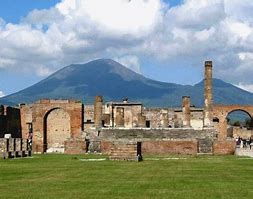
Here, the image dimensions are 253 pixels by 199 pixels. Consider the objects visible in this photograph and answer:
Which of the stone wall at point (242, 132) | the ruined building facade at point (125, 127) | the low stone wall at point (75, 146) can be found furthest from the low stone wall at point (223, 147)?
the stone wall at point (242, 132)

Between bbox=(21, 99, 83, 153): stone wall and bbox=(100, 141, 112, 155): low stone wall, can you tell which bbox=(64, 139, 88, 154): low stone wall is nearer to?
bbox=(100, 141, 112, 155): low stone wall

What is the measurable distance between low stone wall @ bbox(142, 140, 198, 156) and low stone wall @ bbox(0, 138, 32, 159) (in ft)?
24.0

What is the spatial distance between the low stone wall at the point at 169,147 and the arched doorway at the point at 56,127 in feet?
57.2

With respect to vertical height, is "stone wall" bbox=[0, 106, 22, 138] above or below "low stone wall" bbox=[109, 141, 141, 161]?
above

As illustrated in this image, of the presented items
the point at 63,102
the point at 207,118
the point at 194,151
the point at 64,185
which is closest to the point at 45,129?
the point at 63,102

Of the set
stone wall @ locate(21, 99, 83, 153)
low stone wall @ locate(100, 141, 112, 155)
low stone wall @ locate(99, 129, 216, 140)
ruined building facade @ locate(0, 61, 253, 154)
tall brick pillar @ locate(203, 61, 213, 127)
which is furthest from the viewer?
stone wall @ locate(21, 99, 83, 153)

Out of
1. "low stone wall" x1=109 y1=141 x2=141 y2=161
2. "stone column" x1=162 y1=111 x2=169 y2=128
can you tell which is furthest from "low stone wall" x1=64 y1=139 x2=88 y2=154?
"stone column" x1=162 y1=111 x2=169 y2=128

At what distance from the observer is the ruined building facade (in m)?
43.0

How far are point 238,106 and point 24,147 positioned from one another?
32704 millimetres

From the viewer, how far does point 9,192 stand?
15086 millimetres

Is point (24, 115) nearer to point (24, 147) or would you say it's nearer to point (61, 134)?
point (61, 134)

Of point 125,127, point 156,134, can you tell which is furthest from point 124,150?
point 125,127

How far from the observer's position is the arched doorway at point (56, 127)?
197ft

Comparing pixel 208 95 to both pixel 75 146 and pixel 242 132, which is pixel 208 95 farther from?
pixel 242 132
